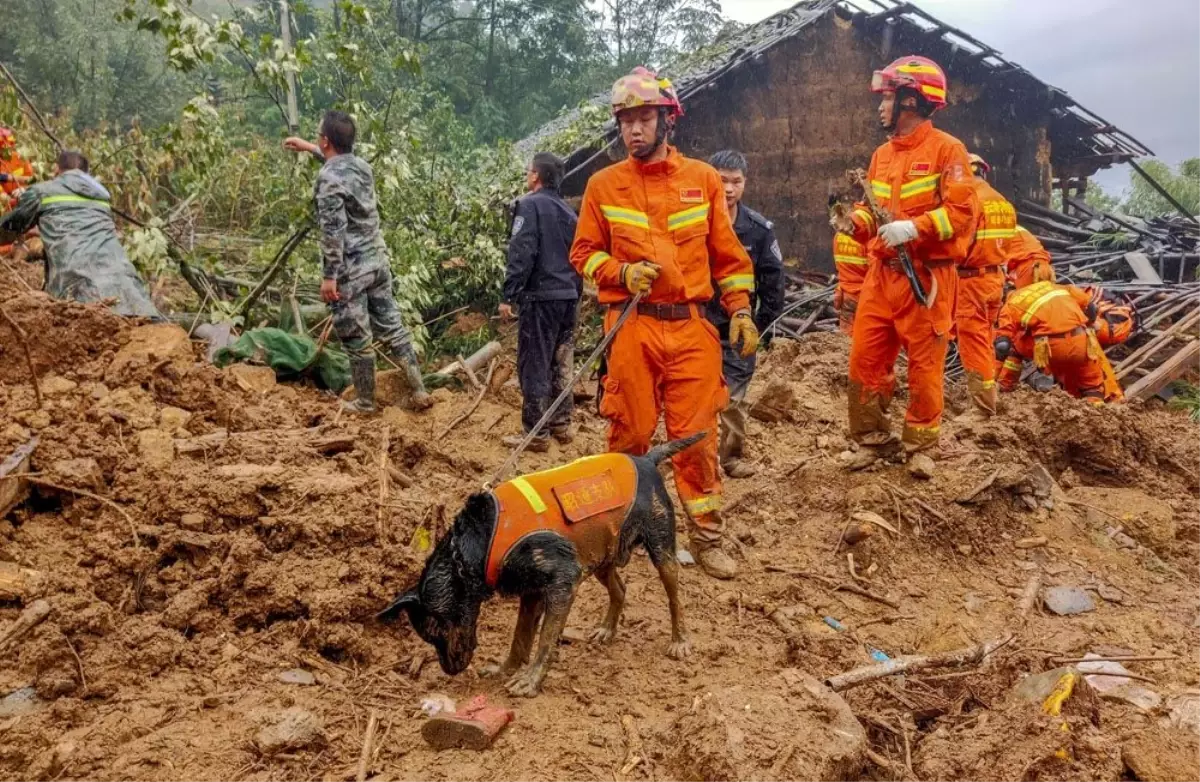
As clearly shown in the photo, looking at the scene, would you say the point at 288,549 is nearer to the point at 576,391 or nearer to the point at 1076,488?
the point at 576,391

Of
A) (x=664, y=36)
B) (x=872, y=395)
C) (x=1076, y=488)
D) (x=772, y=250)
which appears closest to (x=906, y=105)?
(x=772, y=250)

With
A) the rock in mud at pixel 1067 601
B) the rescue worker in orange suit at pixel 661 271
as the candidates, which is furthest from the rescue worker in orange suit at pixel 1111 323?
the rescue worker in orange suit at pixel 661 271

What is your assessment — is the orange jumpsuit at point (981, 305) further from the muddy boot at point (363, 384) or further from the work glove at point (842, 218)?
the muddy boot at point (363, 384)

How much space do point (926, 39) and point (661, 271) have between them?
10843 mm

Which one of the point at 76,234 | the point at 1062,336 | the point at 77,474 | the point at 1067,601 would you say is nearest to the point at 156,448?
the point at 77,474

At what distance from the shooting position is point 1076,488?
567 centimetres

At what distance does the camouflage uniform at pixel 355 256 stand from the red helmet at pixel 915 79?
12.0ft

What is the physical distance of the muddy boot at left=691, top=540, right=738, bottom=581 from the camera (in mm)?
4285

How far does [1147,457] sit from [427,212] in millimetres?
7530

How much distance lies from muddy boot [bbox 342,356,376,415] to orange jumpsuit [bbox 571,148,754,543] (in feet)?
8.64

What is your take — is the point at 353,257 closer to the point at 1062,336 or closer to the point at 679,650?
the point at 679,650

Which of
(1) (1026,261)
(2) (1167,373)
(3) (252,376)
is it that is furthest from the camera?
(2) (1167,373)

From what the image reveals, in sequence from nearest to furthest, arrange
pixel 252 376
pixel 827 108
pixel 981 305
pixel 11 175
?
pixel 252 376 → pixel 981 305 → pixel 11 175 → pixel 827 108

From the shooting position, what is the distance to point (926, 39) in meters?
12.4
